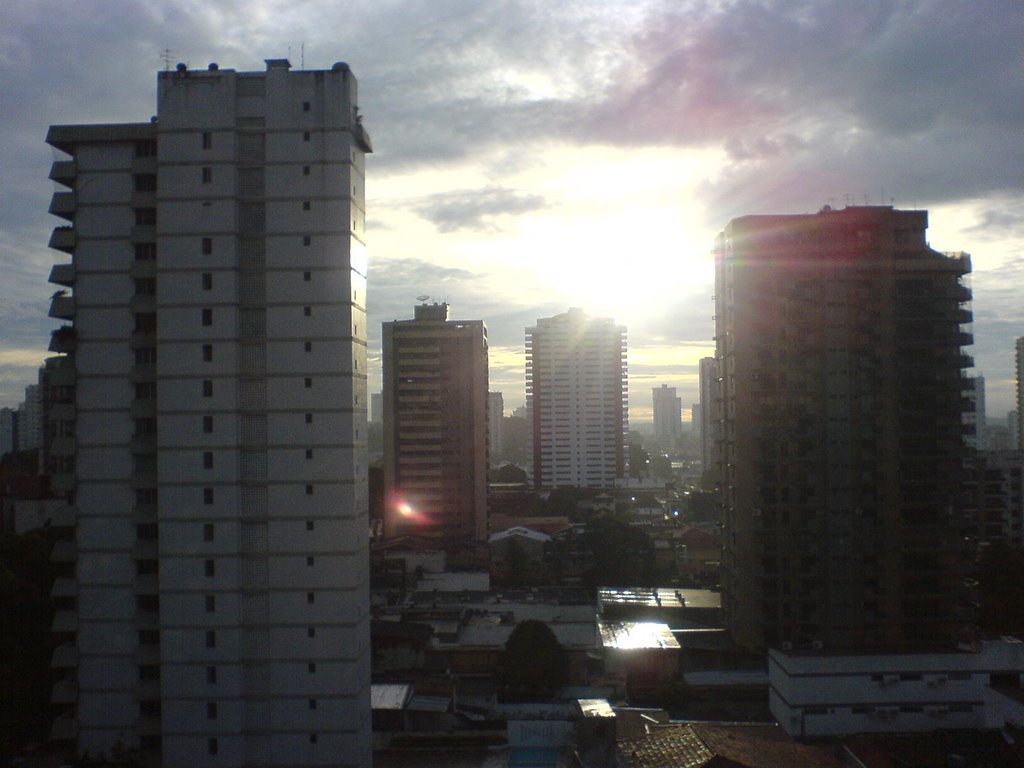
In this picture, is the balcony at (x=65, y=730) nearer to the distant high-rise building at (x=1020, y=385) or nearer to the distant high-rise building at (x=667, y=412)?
the distant high-rise building at (x=1020, y=385)

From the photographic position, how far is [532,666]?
1678 cm

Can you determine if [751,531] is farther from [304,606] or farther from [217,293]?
[217,293]

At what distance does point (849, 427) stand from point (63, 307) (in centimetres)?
1405

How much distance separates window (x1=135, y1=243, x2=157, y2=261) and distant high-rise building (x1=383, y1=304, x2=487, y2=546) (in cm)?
2473

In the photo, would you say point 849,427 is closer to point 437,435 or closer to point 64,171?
point 64,171

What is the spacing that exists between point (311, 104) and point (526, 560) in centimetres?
2288

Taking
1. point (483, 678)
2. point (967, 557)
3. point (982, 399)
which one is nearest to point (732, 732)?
point (483, 678)

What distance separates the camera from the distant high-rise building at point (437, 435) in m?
35.9

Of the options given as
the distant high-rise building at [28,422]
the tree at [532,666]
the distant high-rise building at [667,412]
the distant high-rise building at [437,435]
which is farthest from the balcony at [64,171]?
the distant high-rise building at [667,412]

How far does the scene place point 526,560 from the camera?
3172cm

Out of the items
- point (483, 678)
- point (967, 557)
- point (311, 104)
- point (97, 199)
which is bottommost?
point (483, 678)

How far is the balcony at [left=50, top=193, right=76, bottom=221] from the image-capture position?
37.1ft

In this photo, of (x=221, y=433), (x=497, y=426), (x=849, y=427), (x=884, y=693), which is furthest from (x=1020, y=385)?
(x=497, y=426)

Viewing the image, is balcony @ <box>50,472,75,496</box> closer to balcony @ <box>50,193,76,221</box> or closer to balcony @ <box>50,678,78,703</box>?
balcony @ <box>50,678,78,703</box>
